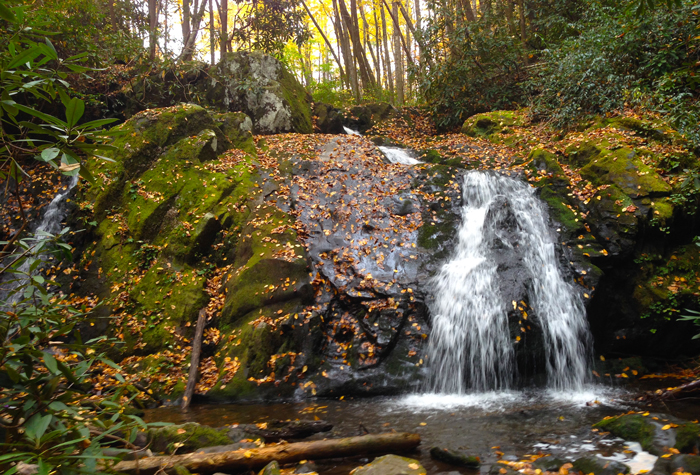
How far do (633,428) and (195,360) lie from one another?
5731mm

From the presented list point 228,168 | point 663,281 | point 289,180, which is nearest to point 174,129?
point 228,168

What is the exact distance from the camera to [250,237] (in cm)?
731

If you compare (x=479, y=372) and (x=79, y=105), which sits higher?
(x=79, y=105)

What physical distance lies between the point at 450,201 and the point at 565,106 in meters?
4.30

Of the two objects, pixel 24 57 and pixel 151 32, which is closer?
pixel 24 57

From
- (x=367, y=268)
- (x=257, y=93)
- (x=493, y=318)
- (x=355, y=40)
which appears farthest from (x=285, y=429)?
(x=355, y=40)

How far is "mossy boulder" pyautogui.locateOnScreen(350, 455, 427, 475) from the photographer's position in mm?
2957

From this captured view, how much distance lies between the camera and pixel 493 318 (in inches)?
233

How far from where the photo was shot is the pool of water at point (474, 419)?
3.65 meters

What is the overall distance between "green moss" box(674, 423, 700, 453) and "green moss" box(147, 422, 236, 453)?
408 cm

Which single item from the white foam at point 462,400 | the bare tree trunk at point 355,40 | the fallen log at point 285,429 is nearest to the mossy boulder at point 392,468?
the fallen log at point 285,429

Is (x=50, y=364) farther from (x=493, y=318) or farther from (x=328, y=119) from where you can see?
(x=328, y=119)

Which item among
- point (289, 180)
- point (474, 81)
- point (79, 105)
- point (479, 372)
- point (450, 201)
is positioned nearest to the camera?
point (79, 105)

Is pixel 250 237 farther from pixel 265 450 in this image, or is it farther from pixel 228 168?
pixel 265 450
